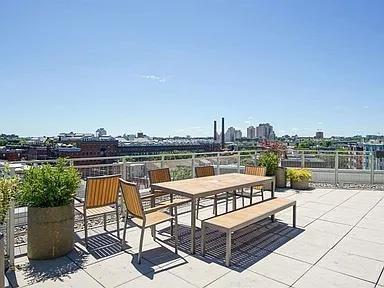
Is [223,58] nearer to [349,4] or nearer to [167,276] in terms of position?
[349,4]

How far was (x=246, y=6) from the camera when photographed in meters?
8.41

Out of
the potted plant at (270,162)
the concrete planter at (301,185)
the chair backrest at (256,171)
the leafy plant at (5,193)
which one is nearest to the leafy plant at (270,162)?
the potted plant at (270,162)

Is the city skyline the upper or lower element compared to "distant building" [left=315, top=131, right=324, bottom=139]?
upper

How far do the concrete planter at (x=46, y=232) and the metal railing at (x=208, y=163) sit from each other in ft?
0.73

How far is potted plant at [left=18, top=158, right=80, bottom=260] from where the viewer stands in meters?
3.39

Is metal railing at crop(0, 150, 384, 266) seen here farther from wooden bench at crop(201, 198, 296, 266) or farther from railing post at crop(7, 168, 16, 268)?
wooden bench at crop(201, 198, 296, 266)

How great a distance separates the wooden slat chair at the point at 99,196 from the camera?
3982 millimetres

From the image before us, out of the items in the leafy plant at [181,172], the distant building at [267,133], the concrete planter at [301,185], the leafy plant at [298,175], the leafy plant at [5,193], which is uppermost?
the distant building at [267,133]

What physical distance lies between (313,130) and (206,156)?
4550cm

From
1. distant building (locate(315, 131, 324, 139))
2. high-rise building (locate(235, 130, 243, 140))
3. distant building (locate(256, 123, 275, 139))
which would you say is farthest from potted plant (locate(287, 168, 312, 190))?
distant building (locate(315, 131, 324, 139))

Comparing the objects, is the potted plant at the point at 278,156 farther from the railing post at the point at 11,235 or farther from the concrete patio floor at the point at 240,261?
the railing post at the point at 11,235

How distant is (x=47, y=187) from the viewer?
3463 millimetres

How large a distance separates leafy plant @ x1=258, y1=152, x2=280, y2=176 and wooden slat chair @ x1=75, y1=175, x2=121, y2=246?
5.44m

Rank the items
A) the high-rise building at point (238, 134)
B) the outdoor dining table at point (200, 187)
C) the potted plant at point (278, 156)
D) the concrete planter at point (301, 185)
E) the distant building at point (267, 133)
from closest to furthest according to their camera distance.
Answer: the outdoor dining table at point (200, 187), the concrete planter at point (301, 185), the potted plant at point (278, 156), the distant building at point (267, 133), the high-rise building at point (238, 134)
